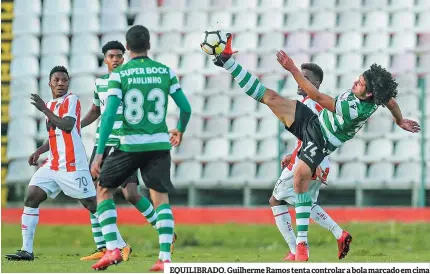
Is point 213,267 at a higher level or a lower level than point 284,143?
lower

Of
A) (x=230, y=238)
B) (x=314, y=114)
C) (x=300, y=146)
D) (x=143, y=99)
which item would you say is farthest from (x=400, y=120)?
(x=230, y=238)

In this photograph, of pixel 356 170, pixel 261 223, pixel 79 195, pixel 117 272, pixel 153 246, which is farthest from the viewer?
pixel 356 170

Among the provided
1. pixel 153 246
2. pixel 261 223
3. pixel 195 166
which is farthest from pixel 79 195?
pixel 195 166

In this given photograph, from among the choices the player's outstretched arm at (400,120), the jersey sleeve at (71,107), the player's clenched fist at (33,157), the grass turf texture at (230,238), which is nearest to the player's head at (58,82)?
the jersey sleeve at (71,107)

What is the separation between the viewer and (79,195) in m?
12.3

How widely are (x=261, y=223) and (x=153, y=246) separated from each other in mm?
2295

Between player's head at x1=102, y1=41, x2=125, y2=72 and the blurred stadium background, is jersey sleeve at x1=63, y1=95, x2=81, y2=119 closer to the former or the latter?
player's head at x1=102, y1=41, x2=125, y2=72

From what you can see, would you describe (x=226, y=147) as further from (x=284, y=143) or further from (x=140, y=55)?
(x=140, y=55)

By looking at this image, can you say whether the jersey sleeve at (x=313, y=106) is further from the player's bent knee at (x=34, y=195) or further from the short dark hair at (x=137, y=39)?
the short dark hair at (x=137, y=39)

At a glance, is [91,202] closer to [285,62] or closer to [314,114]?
[314,114]

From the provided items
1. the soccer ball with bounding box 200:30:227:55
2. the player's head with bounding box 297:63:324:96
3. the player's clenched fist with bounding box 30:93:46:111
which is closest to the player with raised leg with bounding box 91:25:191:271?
the player's clenched fist with bounding box 30:93:46:111

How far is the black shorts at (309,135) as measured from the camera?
11.6 meters

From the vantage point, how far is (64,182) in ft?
40.2

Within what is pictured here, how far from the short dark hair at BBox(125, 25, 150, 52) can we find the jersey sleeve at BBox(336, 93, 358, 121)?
2.53 metres
